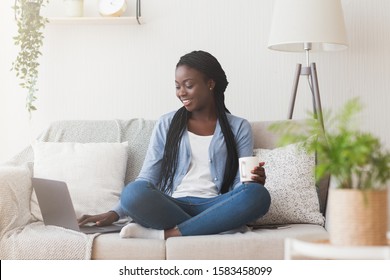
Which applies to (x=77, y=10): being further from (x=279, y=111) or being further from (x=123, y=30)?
(x=279, y=111)

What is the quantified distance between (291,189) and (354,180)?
123 centimetres

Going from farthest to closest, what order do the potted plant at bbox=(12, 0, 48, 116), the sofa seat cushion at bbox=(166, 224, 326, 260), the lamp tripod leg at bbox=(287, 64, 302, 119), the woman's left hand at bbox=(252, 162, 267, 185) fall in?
the potted plant at bbox=(12, 0, 48, 116) → the lamp tripod leg at bbox=(287, 64, 302, 119) → the woman's left hand at bbox=(252, 162, 267, 185) → the sofa seat cushion at bbox=(166, 224, 326, 260)

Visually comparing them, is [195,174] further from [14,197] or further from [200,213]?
[14,197]

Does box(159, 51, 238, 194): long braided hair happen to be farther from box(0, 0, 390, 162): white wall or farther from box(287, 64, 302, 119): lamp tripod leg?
box(0, 0, 390, 162): white wall

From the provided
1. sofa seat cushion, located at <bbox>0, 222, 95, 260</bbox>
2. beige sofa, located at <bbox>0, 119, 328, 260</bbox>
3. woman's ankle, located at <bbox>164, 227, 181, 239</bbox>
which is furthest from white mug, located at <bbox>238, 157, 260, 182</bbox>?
sofa seat cushion, located at <bbox>0, 222, 95, 260</bbox>

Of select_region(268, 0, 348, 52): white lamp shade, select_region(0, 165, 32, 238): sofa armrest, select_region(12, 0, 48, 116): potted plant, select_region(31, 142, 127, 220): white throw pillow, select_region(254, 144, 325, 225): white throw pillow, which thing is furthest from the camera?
select_region(12, 0, 48, 116): potted plant

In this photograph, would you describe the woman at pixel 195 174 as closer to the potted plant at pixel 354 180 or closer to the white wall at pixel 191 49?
the white wall at pixel 191 49

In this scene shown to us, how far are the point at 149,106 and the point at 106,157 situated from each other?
70 centimetres

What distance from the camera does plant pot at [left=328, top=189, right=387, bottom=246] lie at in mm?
1749

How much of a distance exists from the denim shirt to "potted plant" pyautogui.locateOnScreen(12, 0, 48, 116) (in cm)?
88

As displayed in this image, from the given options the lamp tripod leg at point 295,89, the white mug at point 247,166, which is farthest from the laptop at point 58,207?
the lamp tripod leg at point 295,89

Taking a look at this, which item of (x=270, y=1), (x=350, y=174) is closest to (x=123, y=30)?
(x=270, y=1)

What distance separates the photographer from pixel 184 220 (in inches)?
110

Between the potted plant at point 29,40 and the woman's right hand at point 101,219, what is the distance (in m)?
1.03
